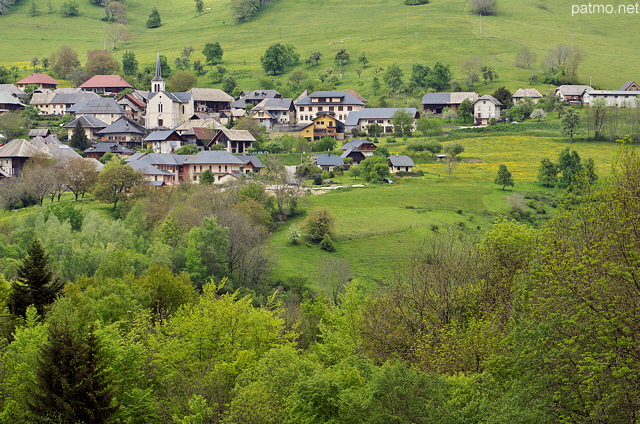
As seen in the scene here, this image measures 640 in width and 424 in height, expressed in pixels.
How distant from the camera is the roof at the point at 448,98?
132 metres

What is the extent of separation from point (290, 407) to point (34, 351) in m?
9.94

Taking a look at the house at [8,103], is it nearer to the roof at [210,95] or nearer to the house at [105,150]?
the roof at [210,95]

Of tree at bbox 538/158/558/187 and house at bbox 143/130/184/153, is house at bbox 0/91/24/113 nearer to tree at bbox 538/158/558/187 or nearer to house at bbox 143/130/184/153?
house at bbox 143/130/184/153

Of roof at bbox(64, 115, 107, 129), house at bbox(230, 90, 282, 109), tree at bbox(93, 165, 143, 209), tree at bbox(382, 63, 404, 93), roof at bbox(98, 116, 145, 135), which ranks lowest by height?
tree at bbox(93, 165, 143, 209)

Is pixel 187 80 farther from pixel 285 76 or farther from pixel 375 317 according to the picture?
pixel 375 317

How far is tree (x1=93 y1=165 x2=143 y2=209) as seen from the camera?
8056 cm

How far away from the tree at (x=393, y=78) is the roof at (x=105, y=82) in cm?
4971

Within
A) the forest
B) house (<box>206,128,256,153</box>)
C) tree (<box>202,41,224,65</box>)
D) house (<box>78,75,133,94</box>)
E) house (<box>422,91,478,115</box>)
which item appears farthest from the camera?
tree (<box>202,41,224,65</box>)

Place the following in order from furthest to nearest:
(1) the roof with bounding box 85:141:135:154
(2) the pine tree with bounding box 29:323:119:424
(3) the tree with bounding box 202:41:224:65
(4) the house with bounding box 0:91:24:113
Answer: (3) the tree with bounding box 202:41:224:65 → (4) the house with bounding box 0:91:24:113 → (1) the roof with bounding box 85:141:135:154 → (2) the pine tree with bounding box 29:323:119:424

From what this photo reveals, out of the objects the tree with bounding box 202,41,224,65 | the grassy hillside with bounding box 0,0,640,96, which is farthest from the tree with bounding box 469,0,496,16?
the tree with bounding box 202,41,224,65

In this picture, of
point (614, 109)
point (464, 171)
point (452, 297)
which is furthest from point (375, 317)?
point (614, 109)

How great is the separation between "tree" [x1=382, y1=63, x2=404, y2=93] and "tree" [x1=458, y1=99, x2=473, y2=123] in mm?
18529

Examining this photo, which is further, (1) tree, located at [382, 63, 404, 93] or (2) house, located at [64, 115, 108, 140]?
(1) tree, located at [382, 63, 404, 93]

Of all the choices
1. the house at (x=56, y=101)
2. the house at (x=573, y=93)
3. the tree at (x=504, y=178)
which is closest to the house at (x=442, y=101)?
the house at (x=573, y=93)
